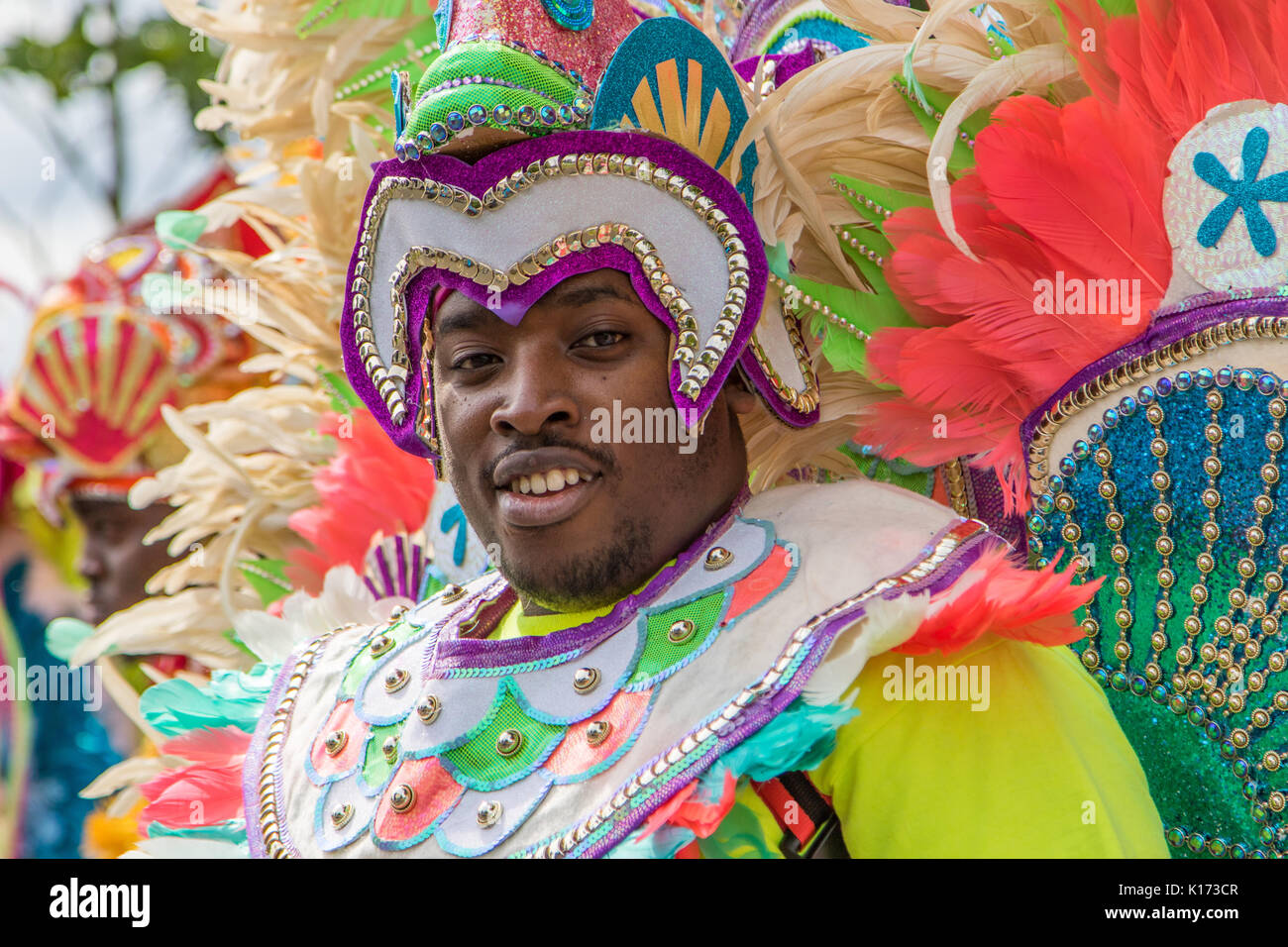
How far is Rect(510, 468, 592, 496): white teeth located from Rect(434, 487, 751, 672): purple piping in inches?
6.8

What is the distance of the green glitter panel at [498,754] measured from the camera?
1.83m

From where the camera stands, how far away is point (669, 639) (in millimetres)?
1847

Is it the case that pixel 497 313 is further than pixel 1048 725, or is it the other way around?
pixel 497 313

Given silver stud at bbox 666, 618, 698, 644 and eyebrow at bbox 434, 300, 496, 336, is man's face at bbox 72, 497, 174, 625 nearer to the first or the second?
eyebrow at bbox 434, 300, 496, 336

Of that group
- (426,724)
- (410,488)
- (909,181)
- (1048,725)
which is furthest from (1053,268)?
(410,488)

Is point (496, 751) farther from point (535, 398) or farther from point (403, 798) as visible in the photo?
point (535, 398)

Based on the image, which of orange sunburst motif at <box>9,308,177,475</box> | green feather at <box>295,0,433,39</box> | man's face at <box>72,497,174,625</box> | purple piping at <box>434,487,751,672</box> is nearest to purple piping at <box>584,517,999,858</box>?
purple piping at <box>434,487,751,672</box>

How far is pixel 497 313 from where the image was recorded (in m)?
1.90

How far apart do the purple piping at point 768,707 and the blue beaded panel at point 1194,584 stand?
34 centimetres

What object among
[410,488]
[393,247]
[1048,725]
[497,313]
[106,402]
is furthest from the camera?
[106,402]

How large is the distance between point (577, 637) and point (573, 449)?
0.26m

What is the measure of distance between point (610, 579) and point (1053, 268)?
752 millimetres
